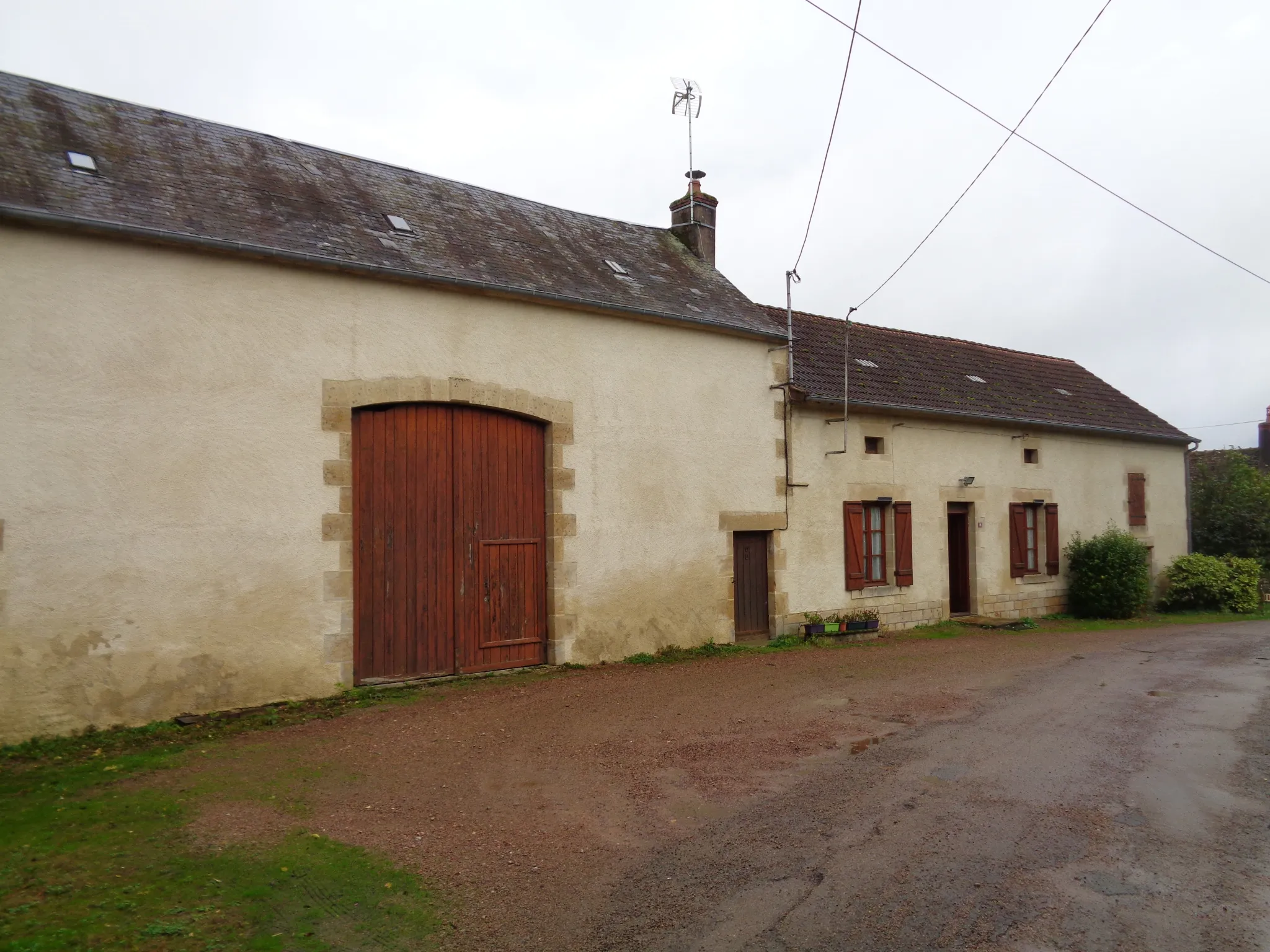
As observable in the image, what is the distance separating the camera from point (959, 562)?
1520cm

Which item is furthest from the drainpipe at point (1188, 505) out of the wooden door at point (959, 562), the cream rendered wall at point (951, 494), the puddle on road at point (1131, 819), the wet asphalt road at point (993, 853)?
the puddle on road at point (1131, 819)

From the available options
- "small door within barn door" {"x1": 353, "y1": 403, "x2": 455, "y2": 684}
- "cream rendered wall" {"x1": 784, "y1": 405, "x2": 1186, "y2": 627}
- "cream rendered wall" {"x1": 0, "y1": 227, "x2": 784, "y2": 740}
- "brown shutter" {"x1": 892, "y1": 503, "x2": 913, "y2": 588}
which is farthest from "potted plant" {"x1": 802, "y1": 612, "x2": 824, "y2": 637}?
"small door within barn door" {"x1": 353, "y1": 403, "x2": 455, "y2": 684}

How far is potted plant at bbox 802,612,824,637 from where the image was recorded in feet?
40.4

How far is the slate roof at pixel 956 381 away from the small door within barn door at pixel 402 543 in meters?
5.63

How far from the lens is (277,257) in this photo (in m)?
8.01

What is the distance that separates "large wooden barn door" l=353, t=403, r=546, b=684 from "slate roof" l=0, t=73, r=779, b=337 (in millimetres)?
1601

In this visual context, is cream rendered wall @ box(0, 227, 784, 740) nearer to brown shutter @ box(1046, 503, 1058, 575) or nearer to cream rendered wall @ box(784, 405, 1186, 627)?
cream rendered wall @ box(784, 405, 1186, 627)

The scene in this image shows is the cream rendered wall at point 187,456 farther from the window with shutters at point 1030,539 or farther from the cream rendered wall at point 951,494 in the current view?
the window with shutters at point 1030,539

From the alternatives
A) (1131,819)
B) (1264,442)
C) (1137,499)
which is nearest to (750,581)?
(1131,819)

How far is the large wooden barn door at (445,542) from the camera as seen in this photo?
8602 millimetres

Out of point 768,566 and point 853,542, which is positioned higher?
point 853,542

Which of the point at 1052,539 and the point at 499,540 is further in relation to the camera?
the point at 1052,539

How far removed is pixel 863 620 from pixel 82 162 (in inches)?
428

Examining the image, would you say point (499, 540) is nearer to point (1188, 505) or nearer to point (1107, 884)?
Answer: point (1107, 884)
